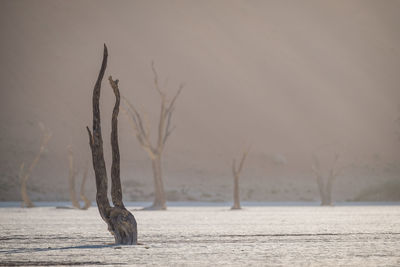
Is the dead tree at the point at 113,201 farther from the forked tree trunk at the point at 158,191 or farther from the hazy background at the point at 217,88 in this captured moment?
the hazy background at the point at 217,88

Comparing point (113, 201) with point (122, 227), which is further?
point (113, 201)

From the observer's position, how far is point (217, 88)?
195 feet

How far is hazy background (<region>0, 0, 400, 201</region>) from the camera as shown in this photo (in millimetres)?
45938

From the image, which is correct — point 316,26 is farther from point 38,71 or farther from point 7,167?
point 7,167

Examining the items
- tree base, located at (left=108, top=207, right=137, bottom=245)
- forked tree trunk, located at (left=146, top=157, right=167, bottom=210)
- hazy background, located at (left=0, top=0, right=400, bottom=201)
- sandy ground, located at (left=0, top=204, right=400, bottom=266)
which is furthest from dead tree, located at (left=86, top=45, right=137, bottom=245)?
hazy background, located at (left=0, top=0, right=400, bottom=201)

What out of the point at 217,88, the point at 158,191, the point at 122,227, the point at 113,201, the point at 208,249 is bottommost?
the point at 208,249

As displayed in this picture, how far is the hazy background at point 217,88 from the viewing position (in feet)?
151

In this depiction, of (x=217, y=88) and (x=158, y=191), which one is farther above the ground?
(x=217, y=88)

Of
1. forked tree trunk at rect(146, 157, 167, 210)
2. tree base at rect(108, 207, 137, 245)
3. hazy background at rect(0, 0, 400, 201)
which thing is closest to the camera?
tree base at rect(108, 207, 137, 245)

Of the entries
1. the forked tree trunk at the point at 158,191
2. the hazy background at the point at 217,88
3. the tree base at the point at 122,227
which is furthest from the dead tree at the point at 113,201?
the hazy background at the point at 217,88

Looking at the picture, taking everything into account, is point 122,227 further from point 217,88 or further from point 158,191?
point 217,88

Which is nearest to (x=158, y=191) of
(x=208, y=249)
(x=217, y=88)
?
(x=208, y=249)

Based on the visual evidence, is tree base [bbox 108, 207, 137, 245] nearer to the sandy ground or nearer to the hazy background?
the sandy ground

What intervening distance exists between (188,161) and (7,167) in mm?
12796
